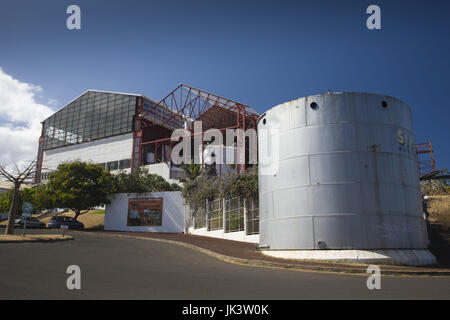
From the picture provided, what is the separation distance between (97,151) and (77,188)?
738 inches

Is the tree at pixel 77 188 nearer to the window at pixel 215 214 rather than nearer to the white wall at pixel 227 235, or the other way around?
the white wall at pixel 227 235

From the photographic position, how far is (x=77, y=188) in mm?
29422

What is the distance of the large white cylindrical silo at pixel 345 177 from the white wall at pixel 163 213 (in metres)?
13.5

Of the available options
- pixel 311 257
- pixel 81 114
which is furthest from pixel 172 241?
pixel 81 114

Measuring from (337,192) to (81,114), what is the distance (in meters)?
44.7

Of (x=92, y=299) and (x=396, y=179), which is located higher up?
(x=396, y=179)

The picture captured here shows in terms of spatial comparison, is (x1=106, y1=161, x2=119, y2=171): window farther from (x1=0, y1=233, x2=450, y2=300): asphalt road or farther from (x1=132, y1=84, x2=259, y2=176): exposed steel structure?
(x1=0, y1=233, x2=450, y2=300): asphalt road

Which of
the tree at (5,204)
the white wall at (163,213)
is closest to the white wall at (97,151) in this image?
the tree at (5,204)

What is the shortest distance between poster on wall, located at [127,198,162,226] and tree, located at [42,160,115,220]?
2.51 m

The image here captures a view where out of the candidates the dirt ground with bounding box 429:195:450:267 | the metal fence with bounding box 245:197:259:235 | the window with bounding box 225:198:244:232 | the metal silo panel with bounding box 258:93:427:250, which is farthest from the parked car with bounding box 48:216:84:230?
the dirt ground with bounding box 429:195:450:267

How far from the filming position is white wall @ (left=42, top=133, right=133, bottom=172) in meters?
45.0

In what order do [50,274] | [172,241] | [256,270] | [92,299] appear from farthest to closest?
[172,241], [256,270], [50,274], [92,299]
